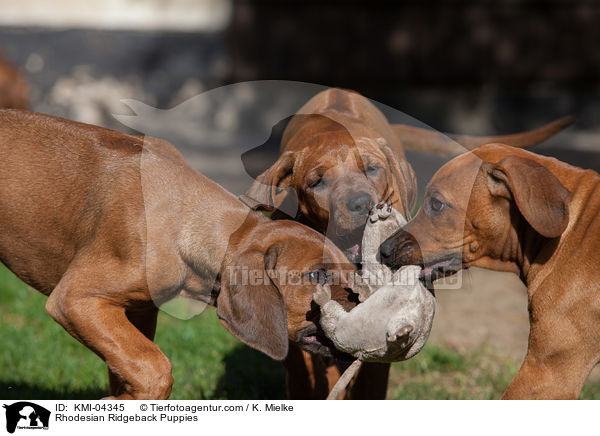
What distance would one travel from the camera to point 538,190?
3.77m

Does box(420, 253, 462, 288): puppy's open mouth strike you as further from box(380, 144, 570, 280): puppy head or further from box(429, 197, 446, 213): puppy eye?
box(429, 197, 446, 213): puppy eye

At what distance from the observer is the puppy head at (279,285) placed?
3516 mm

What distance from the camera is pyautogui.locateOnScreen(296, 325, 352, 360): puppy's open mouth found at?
3.65 m

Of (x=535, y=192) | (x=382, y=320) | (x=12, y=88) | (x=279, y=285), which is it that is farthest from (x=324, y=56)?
(x=382, y=320)

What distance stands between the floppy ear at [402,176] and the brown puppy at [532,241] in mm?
388

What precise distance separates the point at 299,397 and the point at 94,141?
1.94 meters

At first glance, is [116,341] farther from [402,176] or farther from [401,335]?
[402,176]

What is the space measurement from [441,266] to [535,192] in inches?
26.0

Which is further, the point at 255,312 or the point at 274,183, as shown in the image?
the point at 274,183

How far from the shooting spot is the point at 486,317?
6.80 metres

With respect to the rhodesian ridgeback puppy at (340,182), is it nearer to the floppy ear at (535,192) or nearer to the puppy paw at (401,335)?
the floppy ear at (535,192)

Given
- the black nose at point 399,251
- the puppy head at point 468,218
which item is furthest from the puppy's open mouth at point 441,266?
the black nose at point 399,251
